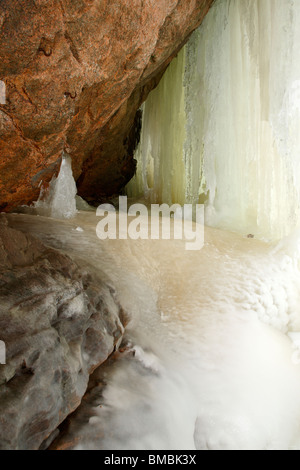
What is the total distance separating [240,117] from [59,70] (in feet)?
6.77

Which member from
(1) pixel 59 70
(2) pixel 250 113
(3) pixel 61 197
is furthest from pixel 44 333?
(2) pixel 250 113

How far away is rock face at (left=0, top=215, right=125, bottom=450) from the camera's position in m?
1.23

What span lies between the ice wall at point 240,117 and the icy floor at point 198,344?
0.51 meters

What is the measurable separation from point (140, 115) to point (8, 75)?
12.4 ft

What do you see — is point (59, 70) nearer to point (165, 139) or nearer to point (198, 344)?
point (198, 344)

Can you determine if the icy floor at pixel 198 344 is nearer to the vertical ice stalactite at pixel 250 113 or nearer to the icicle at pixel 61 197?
the icicle at pixel 61 197

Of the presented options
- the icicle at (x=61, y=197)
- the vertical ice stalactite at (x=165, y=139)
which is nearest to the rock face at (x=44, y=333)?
the icicle at (x=61, y=197)

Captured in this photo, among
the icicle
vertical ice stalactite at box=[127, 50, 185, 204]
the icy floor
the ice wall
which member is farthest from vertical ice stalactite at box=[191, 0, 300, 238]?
the icicle

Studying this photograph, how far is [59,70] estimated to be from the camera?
1.89 m

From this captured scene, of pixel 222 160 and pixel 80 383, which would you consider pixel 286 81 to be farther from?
pixel 80 383

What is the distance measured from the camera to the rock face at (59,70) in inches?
66.9

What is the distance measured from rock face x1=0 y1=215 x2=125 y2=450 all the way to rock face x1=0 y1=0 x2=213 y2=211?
551 mm

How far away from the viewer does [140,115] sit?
17.4ft
